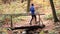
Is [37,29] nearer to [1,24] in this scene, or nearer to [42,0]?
[1,24]

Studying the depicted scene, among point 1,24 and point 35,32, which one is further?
point 1,24

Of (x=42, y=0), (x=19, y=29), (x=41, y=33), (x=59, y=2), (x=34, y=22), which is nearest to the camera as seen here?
(x=41, y=33)

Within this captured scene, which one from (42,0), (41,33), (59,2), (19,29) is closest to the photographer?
→ (41,33)

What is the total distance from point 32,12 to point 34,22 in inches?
56.9

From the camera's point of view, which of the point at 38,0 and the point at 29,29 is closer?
the point at 29,29

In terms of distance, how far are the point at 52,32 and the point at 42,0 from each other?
17.7m

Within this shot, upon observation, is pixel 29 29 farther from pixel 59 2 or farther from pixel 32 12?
pixel 59 2

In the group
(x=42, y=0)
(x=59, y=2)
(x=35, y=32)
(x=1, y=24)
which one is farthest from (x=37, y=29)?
(x=42, y=0)

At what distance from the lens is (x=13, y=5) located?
31.0m

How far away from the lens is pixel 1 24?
18031 mm

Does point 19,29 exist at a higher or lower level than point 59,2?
lower

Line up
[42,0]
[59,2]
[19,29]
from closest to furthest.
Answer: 1. [19,29]
2. [59,2]
3. [42,0]

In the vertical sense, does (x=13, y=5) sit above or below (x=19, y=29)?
above

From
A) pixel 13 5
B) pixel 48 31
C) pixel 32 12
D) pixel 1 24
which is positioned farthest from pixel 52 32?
pixel 13 5
